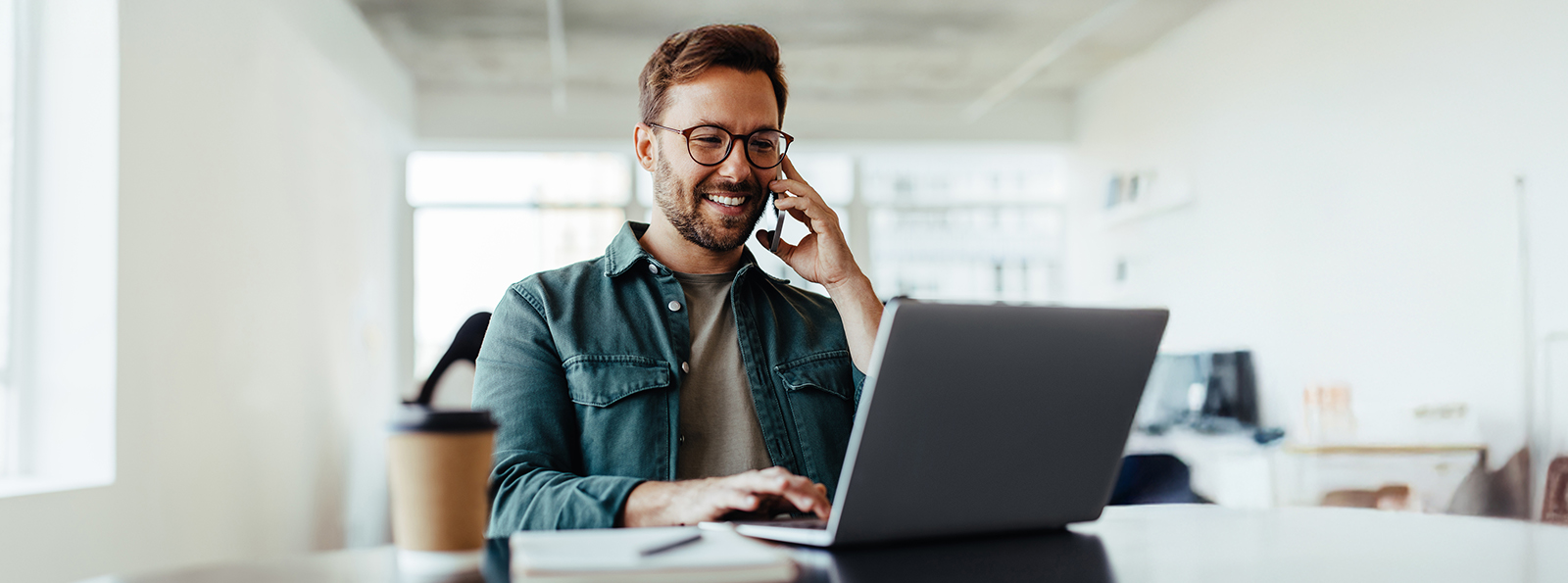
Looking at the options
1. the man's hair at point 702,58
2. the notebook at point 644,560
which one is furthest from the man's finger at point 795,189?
the notebook at point 644,560

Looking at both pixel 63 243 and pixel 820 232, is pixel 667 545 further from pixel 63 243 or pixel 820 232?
pixel 63 243

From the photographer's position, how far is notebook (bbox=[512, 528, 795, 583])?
670 mm

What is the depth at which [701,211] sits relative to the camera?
1602 mm

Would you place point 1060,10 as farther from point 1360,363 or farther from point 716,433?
point 716,433

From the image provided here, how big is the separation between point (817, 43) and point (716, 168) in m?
4.17

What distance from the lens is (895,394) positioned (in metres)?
0.84

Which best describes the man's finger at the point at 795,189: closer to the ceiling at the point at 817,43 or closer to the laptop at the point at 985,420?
the laptop at the point at 985,420

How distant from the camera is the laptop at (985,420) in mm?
843

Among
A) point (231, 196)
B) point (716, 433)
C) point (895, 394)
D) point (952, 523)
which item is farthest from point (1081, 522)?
point (231, 196)

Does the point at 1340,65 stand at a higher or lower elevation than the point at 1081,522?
higher

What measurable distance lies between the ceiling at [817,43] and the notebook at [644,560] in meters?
4.40

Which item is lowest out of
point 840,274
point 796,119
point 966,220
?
point 840,274

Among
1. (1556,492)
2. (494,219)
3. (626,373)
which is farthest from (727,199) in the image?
(494,219)

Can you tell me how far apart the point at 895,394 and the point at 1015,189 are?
6.57 metres
